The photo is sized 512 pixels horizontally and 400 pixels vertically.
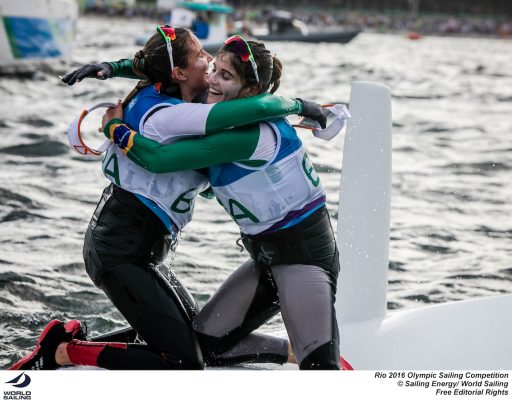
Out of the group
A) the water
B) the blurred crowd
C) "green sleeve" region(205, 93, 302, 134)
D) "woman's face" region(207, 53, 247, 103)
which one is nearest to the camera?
"green sleeve" region(205, 93, 302, 134)

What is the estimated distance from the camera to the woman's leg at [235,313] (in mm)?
3111

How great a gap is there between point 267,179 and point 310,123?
0.39 metres

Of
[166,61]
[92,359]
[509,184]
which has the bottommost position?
[509,184]

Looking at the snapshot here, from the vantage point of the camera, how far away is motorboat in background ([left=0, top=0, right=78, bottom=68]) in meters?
17.6

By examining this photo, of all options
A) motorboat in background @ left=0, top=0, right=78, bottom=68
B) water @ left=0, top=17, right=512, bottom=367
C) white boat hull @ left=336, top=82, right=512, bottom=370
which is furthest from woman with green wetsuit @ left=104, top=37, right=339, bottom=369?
motorboat in background @ left=0, top=0, right=78, bottom=68

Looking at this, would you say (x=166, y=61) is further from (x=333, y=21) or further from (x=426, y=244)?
(x=333, y=21)

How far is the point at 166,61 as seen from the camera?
2908 mm

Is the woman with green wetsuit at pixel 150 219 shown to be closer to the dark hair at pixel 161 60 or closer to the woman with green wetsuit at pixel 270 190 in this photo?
the dark hair at pixel 161 60

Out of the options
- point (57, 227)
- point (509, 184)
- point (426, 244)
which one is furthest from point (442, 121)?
point (57, 227)

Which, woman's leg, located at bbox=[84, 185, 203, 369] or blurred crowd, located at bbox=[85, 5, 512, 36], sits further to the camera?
blurred crowd, located at bbox=[85, 5, 512, 36]

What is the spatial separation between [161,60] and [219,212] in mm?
5102

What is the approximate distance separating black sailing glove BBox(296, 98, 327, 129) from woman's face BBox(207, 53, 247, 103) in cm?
24

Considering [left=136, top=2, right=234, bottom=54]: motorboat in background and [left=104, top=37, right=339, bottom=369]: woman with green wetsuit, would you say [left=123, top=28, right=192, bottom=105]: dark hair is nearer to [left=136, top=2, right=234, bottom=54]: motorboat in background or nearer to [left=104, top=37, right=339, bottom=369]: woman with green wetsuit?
[left=104, top=37, right=339, bottom=369]: woman with green wetsuit

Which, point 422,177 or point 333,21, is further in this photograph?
point 333,21
